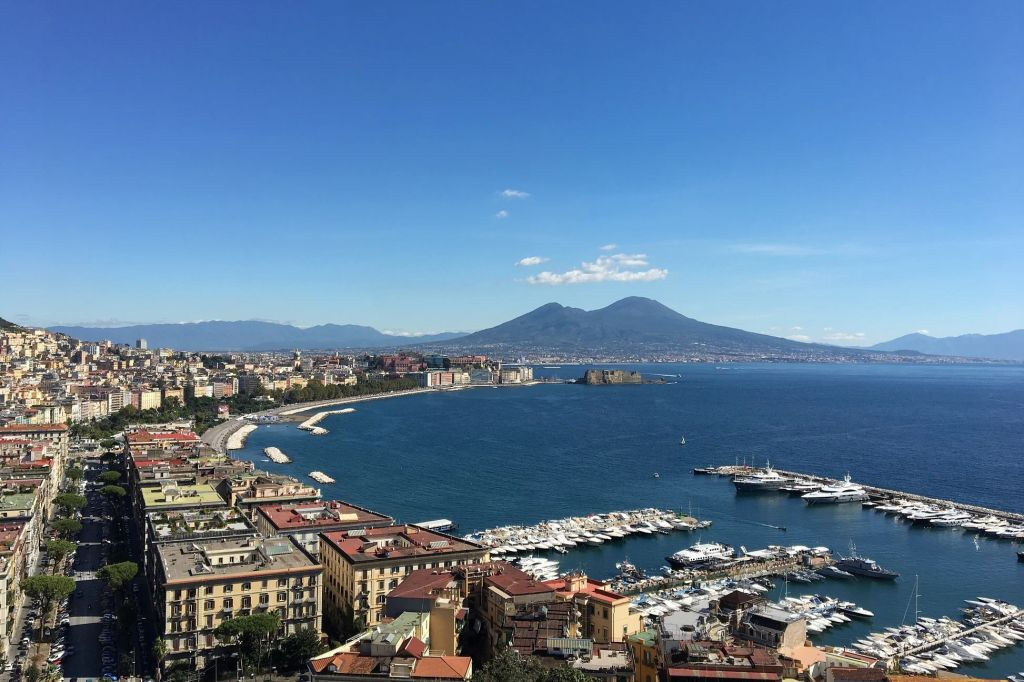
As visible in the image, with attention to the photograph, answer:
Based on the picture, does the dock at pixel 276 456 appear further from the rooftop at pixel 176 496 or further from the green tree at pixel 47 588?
the green tree at pixel 47 588

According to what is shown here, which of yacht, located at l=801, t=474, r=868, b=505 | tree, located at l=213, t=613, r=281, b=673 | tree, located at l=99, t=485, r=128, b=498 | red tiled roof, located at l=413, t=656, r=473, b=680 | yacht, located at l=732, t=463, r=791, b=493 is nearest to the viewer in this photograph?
red tiled roof, located at l=413, t=656, r=473, b=680

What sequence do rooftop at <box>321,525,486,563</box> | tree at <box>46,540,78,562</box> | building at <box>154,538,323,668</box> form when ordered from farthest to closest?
tree at <box>46,540,78,562</box>
rooftop at <box>321,525,486,563</box>
building at <box>154,538,323,668</box>

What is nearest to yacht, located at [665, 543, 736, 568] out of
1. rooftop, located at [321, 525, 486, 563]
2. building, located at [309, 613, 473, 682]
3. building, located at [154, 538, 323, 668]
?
rooftop, located at [321, 525, 486, 563]

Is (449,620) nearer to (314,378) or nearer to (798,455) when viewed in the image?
(798,455)

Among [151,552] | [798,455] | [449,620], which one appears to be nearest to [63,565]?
[151,552]

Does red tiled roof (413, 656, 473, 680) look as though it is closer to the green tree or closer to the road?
the road

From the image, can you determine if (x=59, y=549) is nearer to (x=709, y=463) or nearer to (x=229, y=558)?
(x=229, y=558)
